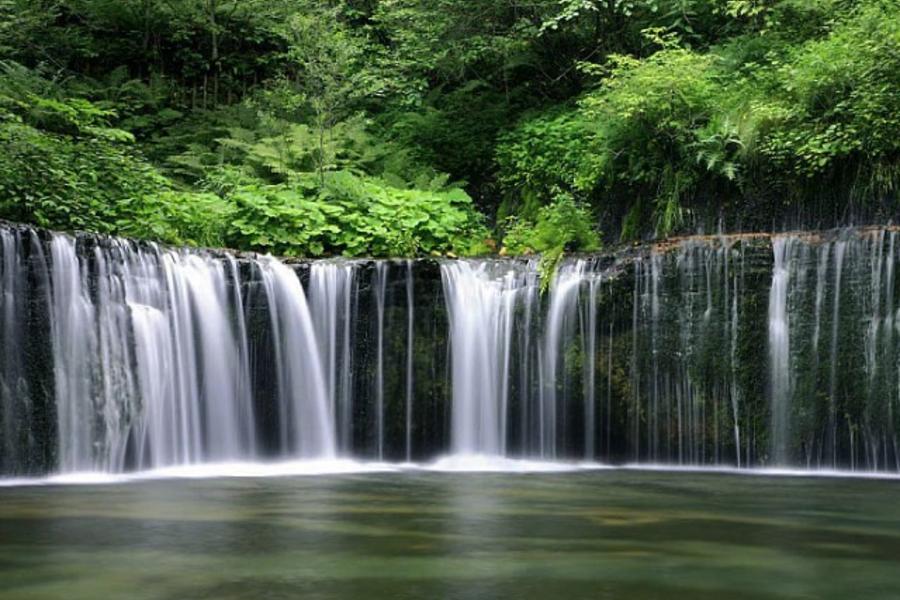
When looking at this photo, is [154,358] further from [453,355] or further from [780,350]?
[780,350]

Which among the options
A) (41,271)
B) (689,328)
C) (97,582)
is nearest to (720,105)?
(689,328)

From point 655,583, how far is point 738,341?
772cm

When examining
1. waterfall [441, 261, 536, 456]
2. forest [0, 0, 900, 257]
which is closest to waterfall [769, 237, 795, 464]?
forest [0, 0, 900, 257]

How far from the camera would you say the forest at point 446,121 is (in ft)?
46.5

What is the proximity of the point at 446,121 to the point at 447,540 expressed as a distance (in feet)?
48.9

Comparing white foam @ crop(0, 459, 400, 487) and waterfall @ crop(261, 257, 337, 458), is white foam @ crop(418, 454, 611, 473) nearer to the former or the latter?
white foam @ crop(0, 459, 400, 487)

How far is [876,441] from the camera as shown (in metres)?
12.0

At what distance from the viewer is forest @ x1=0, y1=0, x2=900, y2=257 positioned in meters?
14.2

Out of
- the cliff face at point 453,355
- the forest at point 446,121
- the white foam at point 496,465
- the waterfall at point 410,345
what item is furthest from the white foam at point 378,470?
the forest at point 446,121

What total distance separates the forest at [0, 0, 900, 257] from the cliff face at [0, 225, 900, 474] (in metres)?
1.50

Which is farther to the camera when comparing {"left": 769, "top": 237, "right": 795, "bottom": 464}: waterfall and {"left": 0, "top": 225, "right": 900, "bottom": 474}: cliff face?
{"left": 769, "top": 237, "right": 795, "bottom": 464}: waterfall

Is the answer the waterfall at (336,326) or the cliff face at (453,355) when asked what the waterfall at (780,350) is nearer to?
the cliff face at (453,355)

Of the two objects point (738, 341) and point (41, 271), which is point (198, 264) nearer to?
point (41, 271)

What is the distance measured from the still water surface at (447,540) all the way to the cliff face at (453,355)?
180 centimetres
